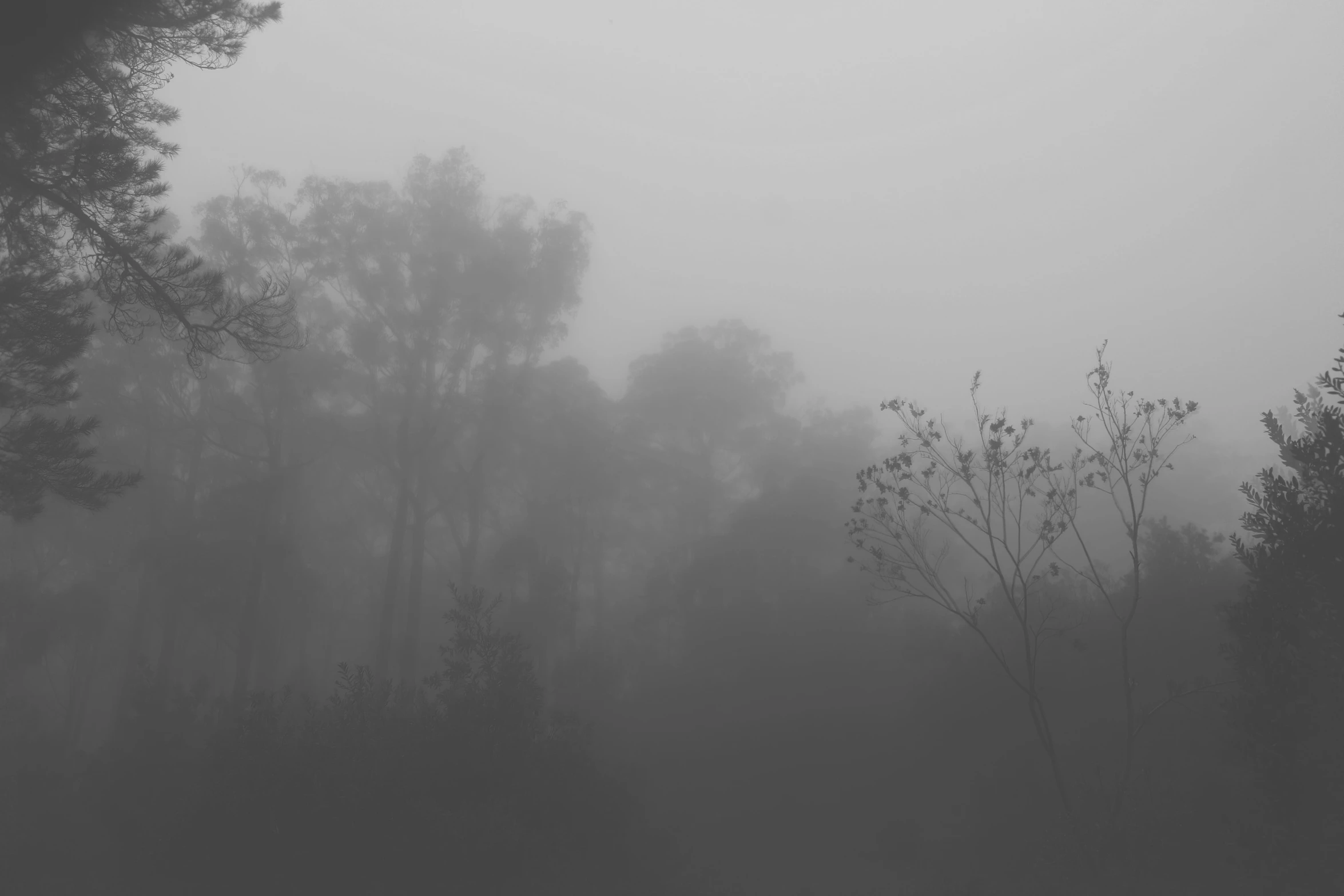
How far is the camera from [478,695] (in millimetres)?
9891

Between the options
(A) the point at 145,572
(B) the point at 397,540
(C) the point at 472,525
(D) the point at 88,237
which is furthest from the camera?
(C) the point at 472,525

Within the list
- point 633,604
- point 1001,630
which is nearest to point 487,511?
point 633,604

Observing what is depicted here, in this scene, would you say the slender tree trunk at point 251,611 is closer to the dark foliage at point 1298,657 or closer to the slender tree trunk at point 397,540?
the slender tree trunk at point 397,540

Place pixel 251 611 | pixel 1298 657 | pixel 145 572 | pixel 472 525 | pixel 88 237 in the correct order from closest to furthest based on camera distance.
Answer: pixel 1298 657 → pixel 88 237 → pixel 251 611 → pixel 145 572 → pixel 472 525

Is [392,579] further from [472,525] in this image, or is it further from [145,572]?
[145,572]

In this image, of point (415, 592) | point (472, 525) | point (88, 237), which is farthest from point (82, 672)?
point (88, 237)

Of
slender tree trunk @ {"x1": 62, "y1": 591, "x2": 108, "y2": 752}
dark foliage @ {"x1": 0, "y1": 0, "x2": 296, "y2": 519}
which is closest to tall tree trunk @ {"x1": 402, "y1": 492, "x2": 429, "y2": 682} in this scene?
slender tree trunk @ {"x1": 62, "y1": 591, "x2": 108, "y2": 752}

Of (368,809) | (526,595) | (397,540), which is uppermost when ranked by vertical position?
(397,540)

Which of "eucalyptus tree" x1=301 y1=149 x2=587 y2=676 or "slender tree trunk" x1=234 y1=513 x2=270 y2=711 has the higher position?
"eucalyptus tree" x1=301 y1=149 x2=587 y2=676

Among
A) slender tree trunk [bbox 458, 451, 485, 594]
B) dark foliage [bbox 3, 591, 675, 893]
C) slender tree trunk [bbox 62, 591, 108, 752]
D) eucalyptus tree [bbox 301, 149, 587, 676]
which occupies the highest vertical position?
eucalyptus tree [bbox 301, 149, 587, 676]

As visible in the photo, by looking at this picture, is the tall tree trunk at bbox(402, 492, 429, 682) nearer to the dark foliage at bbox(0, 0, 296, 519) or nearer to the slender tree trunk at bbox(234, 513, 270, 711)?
the slender tree trunk at bbox(234, 513, 270, 711)

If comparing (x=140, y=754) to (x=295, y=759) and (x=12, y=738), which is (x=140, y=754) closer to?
(x=295, y=759)

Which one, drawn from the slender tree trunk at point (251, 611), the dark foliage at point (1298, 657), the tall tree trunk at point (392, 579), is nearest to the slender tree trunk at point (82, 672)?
the slender tree trunk at point (251, 611)

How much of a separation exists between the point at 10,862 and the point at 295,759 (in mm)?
4982
